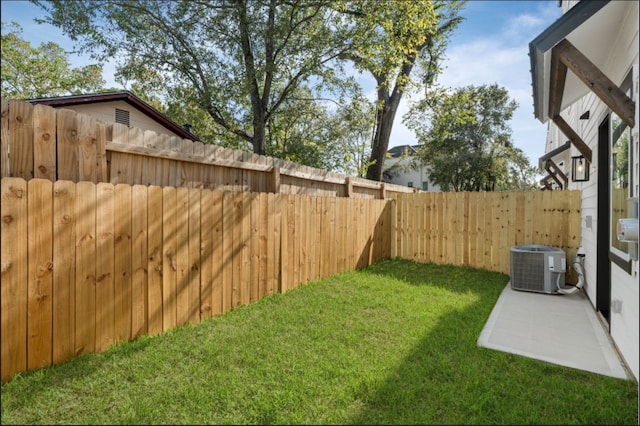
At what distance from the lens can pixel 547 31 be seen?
2.51 meters

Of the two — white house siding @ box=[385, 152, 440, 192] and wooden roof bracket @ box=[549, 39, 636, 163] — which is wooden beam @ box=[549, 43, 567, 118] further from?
white house siding @ box=[385, 152, 440, 192]

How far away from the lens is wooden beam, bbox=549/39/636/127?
91.5 inches

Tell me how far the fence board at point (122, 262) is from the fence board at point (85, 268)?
16cm

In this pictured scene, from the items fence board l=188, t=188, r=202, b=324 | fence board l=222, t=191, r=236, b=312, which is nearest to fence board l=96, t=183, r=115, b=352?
fence board l=188, t=188, r=202, b=324

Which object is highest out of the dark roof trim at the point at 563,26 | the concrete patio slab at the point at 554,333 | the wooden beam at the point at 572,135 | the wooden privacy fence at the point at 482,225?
the dark roof trim at the point at 563,26

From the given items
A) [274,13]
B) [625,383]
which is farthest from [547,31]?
[274,13]

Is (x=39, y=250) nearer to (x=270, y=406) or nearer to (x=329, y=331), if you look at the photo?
(x=270, y=406)

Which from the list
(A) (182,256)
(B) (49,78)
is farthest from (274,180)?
(B) (49,78)

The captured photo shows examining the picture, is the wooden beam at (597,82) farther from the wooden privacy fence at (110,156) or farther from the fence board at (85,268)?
the fence board at (85,268)

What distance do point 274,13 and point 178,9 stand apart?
195 centimetres

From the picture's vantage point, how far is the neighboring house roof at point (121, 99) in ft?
24.4

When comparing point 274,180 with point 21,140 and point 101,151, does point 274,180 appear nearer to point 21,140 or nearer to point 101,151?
point 101,151

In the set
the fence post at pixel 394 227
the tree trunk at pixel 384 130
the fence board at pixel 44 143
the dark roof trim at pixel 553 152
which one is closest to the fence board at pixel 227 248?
the fence board at pixel 44 143

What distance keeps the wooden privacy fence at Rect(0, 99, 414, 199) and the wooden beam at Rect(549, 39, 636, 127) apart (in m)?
3.15
